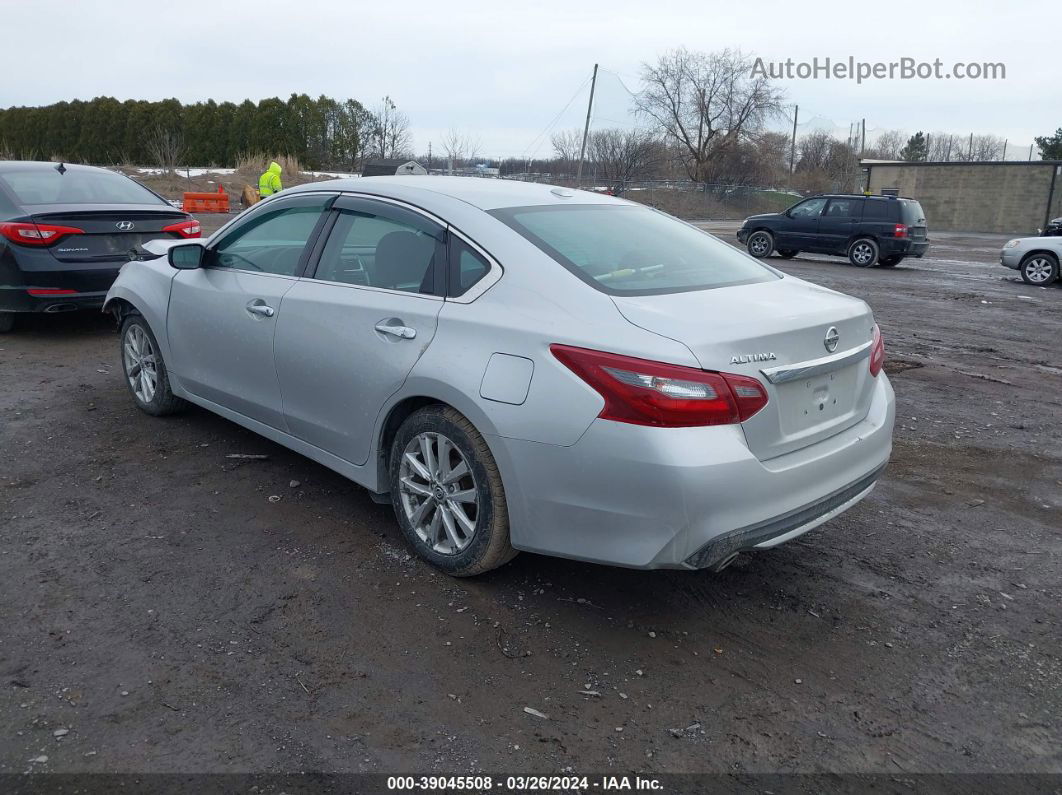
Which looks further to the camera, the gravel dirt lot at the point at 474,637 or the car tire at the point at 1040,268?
the car tire at the point at 1040,268

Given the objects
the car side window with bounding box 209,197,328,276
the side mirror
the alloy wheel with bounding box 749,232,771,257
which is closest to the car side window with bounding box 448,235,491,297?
the car side window with bounding box 209,197,328,276

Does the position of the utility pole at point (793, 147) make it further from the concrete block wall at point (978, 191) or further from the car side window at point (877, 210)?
the car side window at point (877, 210)

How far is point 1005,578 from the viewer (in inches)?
154

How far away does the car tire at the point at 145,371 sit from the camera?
18.3 ft

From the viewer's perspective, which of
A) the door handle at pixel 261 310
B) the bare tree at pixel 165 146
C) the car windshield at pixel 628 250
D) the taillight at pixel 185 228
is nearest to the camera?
the car windshield at pixel 628 250

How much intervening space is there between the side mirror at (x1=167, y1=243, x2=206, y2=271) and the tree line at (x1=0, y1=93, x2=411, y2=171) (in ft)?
125

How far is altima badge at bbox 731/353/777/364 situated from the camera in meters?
3.05

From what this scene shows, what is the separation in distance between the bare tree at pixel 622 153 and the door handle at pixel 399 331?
48381 mm

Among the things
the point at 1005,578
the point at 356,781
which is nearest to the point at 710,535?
the point at 356,781

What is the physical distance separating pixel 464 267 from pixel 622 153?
52.4 metres

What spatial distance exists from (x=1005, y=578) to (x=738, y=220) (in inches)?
1658

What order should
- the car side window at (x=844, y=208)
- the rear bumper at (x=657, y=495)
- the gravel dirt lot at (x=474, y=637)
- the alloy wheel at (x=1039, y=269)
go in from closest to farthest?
the gravel dirt lot at (x=474, y=637)
the rear bumper at (x=657, y=495)
the alloy wheel at (x=1039, y=269)
the car side window at (x=844, y=208)

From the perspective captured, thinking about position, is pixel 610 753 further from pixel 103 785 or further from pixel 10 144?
pixel 10 144

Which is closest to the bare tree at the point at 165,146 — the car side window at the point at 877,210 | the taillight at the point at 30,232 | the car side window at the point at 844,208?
the car side window at the point at 844,208
